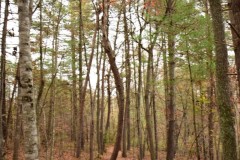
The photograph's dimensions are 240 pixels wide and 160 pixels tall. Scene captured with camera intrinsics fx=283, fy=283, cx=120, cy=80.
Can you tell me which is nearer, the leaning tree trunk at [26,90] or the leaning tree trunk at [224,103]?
the leaning tree trunk at [224,103]

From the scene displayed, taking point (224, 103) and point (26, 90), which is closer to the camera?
point (224, 103)

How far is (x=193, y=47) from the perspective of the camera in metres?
9.29

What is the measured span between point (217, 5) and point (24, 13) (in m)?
3.48

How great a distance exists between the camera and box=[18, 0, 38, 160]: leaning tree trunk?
505 cm

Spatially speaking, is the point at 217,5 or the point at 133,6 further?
the point at 133,6

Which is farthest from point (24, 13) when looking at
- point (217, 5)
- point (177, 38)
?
point (177, 38)

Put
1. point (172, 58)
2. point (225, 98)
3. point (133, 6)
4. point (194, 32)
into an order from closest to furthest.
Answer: point (225, 98), point (194, 32), point (172, 58), point (133, 6)

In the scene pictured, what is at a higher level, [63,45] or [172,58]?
[63,45]

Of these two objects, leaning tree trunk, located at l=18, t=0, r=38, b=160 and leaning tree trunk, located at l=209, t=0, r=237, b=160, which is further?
leaning tree trunk, located at l=18, t=0, r=38, b=160

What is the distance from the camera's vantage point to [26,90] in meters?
5.15

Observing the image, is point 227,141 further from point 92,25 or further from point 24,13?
point 92,25

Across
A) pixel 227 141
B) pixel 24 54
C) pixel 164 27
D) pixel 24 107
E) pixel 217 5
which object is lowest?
pixel 227 141

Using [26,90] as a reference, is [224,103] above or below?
below

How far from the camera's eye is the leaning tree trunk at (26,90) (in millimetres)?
5055
